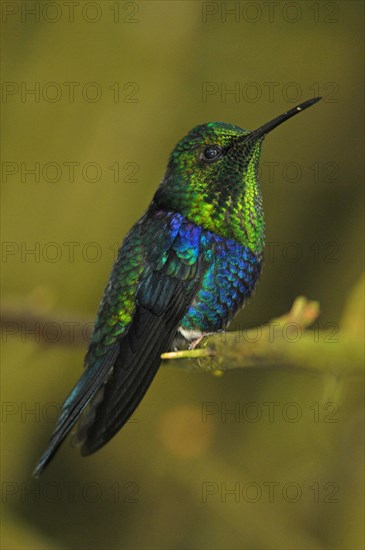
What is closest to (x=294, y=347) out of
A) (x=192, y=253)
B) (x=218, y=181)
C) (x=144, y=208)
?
(x=192, y=253)

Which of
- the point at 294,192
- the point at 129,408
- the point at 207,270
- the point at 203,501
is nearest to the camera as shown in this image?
the point at 129,408

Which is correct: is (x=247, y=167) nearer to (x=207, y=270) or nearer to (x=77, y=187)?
Answer: (x=207, y=270)

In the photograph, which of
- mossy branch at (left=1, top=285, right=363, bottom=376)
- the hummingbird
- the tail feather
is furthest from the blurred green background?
mossy branch at (left=1, top=285, right=363, bottom=376)

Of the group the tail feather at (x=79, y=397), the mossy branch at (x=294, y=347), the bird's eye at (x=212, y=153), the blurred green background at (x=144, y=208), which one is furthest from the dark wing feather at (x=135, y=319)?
the blurred green background at (x=144, y=208)

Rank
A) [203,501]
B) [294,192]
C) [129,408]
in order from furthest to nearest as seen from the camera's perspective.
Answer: [294,192] < [203,501] < [129,408]

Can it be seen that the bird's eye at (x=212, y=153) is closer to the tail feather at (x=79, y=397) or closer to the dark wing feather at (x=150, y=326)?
the dark wing feather at (x=150, y=326)

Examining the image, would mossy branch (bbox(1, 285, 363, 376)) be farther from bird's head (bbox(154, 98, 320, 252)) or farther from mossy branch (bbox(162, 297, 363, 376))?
bird's head (bbox(154, 98, 320, 252))

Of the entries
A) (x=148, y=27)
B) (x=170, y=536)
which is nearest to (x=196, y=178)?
(x=148, y=27)
